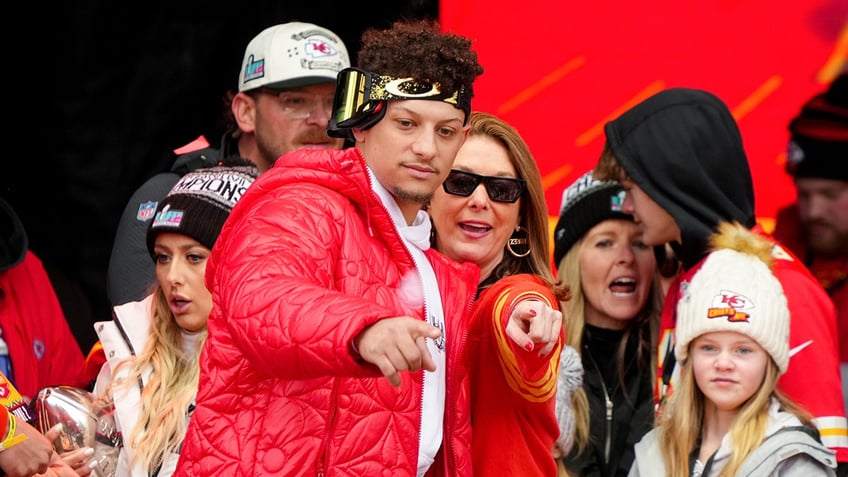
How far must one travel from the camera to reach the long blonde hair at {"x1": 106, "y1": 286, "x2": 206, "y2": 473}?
384cm

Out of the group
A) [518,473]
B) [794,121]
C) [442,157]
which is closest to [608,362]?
[794,121]

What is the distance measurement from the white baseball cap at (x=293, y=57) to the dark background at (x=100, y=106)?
0.52 meters

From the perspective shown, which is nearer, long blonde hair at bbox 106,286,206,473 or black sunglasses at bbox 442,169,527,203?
long blonde hair at bbox 106,286,206,473

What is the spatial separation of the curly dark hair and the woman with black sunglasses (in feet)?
1.57

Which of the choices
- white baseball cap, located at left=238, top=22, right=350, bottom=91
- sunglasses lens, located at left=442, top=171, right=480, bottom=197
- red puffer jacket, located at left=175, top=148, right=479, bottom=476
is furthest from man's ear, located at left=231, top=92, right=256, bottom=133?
red puffer jacket, located at left=175, top=148, right=479, bottom=476

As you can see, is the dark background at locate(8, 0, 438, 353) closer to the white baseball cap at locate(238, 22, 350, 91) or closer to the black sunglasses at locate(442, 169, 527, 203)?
the white baseball cap at locate(238, 22, 350, 91)

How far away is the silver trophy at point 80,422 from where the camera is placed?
3754mm

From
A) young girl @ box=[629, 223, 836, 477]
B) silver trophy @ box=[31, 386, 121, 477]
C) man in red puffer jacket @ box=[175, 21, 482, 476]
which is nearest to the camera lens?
man in red puffer jacket @ box=[175, 21, 482, 476]

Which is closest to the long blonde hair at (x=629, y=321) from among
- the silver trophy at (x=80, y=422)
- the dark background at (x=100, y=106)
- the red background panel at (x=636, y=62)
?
the red background panel at (x=636, y=62)

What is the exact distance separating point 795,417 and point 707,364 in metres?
0.29

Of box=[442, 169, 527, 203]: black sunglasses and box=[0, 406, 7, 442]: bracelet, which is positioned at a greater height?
box=[442, 169, 527, 203]: black sunglasses

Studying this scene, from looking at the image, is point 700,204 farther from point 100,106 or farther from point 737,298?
point 100,106

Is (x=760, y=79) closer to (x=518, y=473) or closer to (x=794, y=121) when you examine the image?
(x=794, y=121)

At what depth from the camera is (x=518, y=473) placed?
3.27 metres
